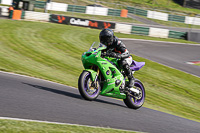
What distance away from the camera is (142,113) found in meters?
8.46

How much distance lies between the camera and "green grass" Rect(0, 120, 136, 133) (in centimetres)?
473

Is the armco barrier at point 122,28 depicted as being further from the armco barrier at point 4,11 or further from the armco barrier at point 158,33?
the armco barrier at point 4,11

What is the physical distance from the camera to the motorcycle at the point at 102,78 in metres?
7.77

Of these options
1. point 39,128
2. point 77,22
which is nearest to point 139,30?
point 77,22

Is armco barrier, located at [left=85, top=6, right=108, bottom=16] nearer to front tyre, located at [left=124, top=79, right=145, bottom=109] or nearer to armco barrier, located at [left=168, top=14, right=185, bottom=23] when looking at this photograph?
armco barrier, located at [left=168, top=14, right=185, bottom=23]

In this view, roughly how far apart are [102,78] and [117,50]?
0.88 meters

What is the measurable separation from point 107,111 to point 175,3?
58.9m

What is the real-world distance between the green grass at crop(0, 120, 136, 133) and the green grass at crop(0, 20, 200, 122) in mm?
5411

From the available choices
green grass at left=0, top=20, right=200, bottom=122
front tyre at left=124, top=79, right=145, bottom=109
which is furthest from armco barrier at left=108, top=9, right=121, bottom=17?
front tyre at left=124, top=79, right=145, bottom=109

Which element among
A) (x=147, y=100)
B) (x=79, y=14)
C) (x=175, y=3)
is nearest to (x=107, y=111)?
(x=147, y=100)

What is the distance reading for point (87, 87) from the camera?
778 cm

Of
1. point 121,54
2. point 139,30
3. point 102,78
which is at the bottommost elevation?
point 139,30

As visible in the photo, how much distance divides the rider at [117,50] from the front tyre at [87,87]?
0.84 m

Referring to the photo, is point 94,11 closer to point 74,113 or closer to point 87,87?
point 87,87
